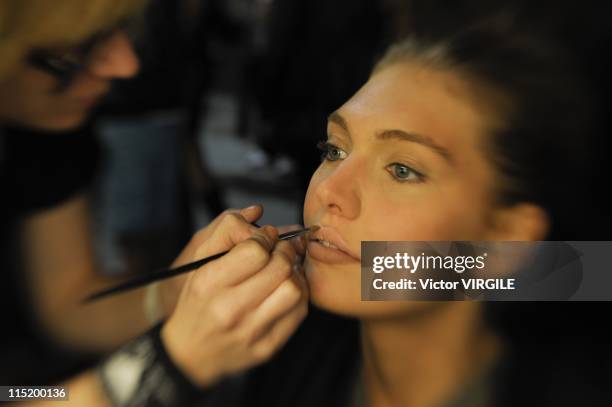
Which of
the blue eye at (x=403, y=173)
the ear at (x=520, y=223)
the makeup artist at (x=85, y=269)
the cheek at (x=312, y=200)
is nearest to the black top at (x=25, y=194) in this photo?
the makeup artist at (x=85, y=269)

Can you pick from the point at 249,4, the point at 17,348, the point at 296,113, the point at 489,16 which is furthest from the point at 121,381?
the point at 489,16

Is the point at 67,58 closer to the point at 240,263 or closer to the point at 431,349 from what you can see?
the point at 240,263

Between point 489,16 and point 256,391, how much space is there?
1.96ft

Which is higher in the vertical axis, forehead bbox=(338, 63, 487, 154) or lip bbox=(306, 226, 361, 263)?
forehead bbox=(338, 63, 487, 154)

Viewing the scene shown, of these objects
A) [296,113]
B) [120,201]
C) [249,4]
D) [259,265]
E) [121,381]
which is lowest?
[121,381]

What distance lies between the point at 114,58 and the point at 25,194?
211 millimetres

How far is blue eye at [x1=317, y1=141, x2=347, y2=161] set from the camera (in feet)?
2.79

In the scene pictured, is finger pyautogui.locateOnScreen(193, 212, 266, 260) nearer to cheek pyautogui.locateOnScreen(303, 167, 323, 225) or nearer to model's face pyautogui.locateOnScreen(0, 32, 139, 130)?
cheek pyautogui.locateOnScreen(303, 167, 323, 225)

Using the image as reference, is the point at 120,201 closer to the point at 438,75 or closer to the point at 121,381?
the point at 121,381

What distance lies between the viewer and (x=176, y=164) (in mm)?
926

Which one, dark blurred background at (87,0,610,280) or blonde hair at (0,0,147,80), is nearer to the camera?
blonde hair at (0,0,147,80)

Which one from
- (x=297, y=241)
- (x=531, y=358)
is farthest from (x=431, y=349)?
(x=297, y=241)

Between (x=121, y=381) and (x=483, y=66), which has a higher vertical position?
(x=483, y=66)

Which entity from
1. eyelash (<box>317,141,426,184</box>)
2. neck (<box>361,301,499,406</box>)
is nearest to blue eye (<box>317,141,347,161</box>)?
eyelash (<box>317,141,426,184</box>)
